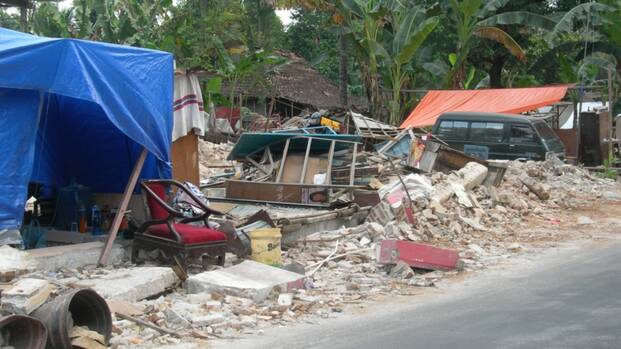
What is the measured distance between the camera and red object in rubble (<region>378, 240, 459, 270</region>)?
9.30m

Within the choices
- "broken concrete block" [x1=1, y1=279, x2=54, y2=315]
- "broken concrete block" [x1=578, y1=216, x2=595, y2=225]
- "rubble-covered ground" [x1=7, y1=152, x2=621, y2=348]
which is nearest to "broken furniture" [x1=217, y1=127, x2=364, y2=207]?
"rubble-covered ground" [x1=7, y1=152, x2=621, y2=348]

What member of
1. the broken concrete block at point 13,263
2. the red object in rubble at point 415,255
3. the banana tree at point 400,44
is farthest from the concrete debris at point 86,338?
the banana tree at point 400,44

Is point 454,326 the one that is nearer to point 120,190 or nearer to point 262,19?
point 120,190

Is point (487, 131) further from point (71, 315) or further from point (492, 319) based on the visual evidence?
point (71, 315)

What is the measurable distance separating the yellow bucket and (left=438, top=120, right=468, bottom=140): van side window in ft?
34.1

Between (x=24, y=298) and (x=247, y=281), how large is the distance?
2.71 metres

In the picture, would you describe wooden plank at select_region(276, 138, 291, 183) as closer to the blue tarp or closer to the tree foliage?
the blue tarp

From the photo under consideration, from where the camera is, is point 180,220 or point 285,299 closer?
point 285,299

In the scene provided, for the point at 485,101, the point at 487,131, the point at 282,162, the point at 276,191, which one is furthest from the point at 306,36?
the point at 276,191

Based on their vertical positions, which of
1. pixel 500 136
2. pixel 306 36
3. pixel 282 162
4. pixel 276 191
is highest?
pixel 306 36

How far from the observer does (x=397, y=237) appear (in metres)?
11.4

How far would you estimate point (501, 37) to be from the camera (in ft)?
81.0

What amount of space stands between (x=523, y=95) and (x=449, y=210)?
9872mm

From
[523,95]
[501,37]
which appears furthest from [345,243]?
[501,37]
